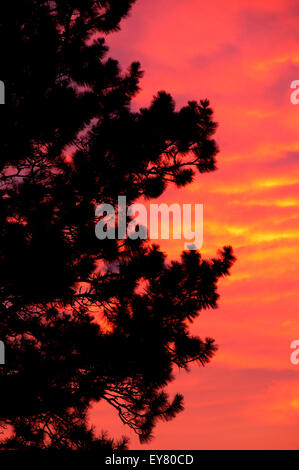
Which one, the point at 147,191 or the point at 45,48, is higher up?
the point at 45,48

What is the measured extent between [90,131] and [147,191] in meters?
1.24

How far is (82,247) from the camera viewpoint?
8086 millimetres

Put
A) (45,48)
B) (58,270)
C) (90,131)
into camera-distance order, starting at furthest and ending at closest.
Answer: (90,131), (45,48), (58,270)

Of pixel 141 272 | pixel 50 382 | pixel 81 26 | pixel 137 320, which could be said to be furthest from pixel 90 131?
pixel 50 382

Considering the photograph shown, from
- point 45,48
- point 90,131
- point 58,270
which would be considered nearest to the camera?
point 58,270

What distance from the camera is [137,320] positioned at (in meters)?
8.15

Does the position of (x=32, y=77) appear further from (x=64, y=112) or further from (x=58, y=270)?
(x=58, y=270)

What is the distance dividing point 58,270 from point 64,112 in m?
2.30

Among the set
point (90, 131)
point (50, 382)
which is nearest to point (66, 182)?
point (90, 131)

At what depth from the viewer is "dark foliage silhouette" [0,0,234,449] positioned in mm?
7680

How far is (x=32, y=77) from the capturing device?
820cm

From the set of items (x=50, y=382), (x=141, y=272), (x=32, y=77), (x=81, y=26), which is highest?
(x=81, y=26)

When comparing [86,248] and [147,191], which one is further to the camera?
[147,191]

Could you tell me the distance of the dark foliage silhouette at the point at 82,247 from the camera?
25.2 feet
